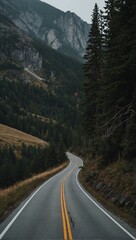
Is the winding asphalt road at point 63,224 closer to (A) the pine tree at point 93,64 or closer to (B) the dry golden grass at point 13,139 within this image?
(A) the pine tree at point 93,64

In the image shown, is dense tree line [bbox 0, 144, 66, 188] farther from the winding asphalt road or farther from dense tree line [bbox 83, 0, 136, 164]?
the winding asphalt road

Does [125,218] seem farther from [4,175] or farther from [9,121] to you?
[9,121]

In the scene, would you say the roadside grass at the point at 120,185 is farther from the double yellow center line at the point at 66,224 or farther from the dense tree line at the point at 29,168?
the dense tree line at the point at 29,168

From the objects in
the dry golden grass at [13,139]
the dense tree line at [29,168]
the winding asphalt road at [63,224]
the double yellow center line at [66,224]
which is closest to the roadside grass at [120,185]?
the winding asphalt road at [63,224]

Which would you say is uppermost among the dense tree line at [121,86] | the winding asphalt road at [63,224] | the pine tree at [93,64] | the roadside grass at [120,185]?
the pine tree at [93,64]

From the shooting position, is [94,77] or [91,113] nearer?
[94,77]

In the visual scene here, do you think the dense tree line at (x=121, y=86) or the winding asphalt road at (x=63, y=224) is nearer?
the winding asphalt road at (x=63, y=224)

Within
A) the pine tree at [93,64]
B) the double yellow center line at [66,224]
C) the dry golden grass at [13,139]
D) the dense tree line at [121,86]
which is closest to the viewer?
→ the double yellow center line at [66,224]

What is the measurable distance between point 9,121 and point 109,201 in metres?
162

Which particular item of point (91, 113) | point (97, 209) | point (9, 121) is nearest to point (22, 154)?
point (9, 121)

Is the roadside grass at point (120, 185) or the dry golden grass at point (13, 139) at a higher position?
the dry golden grass at point (13, 139)

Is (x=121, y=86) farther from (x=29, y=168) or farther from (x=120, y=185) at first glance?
(x=29, y=168)

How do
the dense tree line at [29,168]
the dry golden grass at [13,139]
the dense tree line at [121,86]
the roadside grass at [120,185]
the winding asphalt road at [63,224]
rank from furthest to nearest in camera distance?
1. the dry golden grass at [13,139]
2. the dense tree line at [29,168]
3. the dense tree line at [121,86]
4. the roadside grass at [120,185]
5. the winding asphalt road at [63,224]

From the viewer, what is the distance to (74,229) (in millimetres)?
13828
